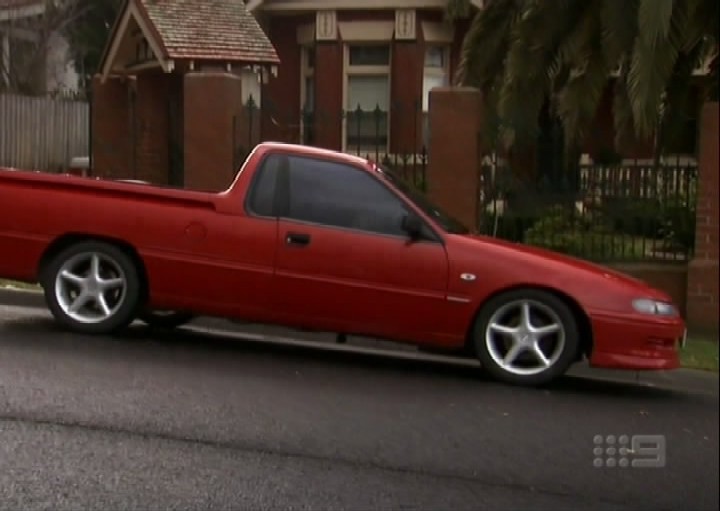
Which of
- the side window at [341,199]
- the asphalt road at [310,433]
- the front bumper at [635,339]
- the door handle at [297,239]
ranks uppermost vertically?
the side window at [341,199]

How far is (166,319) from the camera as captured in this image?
356 inches

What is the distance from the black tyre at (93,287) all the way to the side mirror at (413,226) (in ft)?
6.48

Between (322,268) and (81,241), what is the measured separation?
1830 mm

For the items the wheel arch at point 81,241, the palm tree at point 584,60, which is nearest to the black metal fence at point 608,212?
the palm tree at point 584,60

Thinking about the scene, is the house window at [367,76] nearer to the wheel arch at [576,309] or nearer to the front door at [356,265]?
the front door at [356,265]

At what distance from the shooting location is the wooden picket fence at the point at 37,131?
16.7 m

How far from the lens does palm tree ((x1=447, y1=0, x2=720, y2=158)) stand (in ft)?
23.9

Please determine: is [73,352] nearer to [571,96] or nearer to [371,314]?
[371,314]

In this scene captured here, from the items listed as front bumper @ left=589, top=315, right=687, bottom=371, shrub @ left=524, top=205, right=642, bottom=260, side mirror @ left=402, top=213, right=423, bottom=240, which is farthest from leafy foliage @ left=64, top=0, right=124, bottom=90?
front bumper @ left=589, top=315, right=687, bottom=371

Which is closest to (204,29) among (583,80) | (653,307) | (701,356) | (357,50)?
(357,50)

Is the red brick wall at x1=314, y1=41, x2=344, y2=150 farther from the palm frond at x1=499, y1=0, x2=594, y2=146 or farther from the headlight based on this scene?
the headlight

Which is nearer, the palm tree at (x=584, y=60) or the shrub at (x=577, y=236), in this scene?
the palm tree at (x=584, y=60)

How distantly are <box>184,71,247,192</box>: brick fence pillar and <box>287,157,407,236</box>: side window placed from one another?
4.80m

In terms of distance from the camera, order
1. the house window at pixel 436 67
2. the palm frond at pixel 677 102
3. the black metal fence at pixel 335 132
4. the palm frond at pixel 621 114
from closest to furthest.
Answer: the palm frond at pixel 621 114 → the palm frond at pixel 677 102 → the black metal fence at pixel 335 132 → the house window at pixel 436 67
